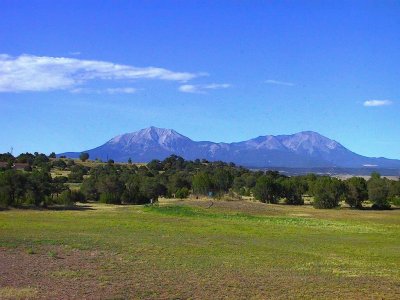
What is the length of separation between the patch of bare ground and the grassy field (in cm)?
3

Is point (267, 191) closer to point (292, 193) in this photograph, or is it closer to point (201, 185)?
point (292, 193)

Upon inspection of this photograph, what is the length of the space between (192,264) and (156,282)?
5293mm

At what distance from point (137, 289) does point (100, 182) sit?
82446 millimetres

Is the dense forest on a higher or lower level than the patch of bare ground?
higher

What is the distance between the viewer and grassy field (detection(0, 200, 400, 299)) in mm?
18812

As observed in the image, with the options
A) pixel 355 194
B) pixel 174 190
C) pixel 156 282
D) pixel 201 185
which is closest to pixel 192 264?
pixel 156 282

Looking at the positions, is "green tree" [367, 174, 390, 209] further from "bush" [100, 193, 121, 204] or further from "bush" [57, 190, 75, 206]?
"bush" [57, 190, 75, 206]

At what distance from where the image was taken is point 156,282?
2033cm

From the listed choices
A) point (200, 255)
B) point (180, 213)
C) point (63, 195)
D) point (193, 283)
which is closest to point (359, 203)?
point (180, 213)

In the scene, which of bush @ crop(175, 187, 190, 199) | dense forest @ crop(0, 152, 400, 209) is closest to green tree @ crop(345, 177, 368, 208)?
dense forest @ crop(0, 152, 400, 209)

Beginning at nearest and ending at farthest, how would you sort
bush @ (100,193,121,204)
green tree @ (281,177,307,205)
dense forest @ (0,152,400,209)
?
dense forest @ (0,152,400,209) < bush @ (100,193,121,204) < green tree @ (281,177,307,205)

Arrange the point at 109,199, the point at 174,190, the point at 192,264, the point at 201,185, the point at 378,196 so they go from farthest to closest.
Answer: the point at 174,190 → the point at 201,185 → the point at 378,196 → the point at 109,199 → the point at 192,264

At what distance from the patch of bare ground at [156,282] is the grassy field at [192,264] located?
34mm

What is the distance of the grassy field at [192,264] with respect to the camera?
18812mm
